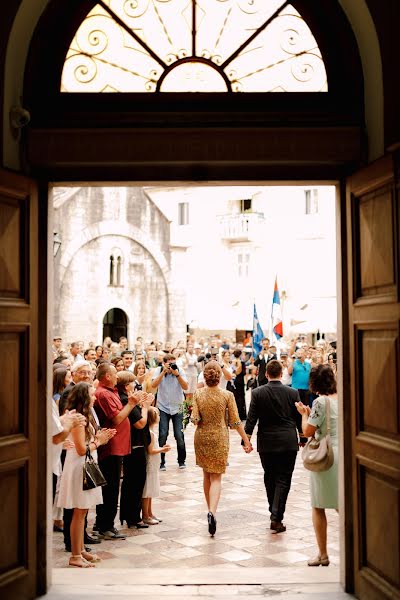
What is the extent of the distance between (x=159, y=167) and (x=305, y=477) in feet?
23.5

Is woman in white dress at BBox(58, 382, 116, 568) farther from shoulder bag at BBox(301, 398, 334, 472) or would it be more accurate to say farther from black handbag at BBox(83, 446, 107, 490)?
shoulder bag at BBox(301, 398, 334, 472)

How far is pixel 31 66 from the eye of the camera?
5352mm

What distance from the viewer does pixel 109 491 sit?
8102 millimetres

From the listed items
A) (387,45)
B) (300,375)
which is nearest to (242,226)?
(300,375)

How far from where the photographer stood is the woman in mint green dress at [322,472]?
6.55 metres

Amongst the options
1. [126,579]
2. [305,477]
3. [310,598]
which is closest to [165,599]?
[126,579]

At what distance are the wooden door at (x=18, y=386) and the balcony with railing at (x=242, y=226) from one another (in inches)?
1541

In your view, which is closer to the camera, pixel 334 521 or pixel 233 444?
pixel 334 521

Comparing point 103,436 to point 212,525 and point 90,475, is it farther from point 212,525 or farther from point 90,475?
point 212,525

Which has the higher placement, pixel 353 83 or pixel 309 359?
pixel 353 83

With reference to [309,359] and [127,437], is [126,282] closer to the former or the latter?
[309,359]

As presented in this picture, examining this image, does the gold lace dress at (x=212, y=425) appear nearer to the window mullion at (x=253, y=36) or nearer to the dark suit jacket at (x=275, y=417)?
the dark suit jacket at (x=275, y=417)

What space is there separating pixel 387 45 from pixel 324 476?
11.6 feet

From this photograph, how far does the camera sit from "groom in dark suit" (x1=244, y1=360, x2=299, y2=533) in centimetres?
823
